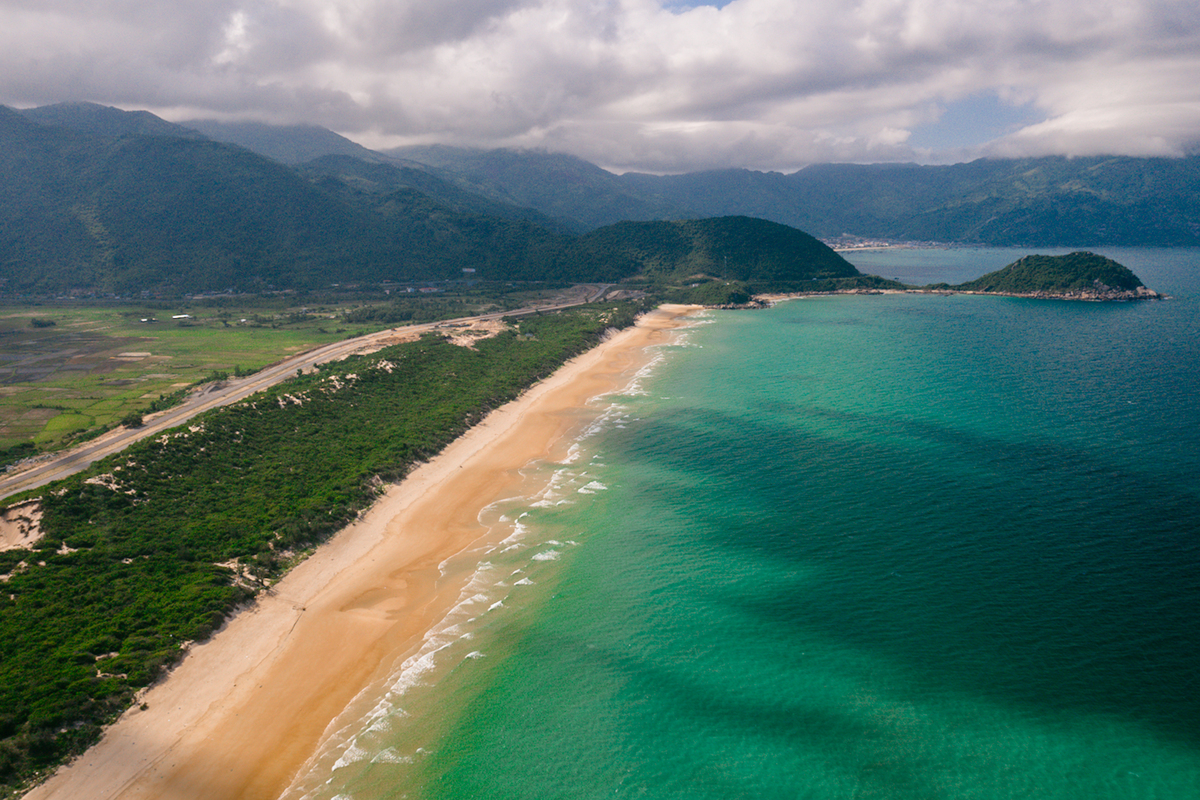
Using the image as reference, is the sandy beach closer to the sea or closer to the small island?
the sea

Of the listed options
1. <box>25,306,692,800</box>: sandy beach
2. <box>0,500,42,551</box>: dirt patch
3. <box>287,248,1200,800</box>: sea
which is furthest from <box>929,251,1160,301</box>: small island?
<box>0,500,42,551</box>: dirt patch

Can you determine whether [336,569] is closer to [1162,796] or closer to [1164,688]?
[1162,796]

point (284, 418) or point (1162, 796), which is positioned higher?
point (284, 418)

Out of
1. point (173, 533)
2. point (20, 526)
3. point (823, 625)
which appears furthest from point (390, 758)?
point (20, 526)

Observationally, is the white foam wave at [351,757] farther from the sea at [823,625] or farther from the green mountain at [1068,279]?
the green mountain at [1068,279]

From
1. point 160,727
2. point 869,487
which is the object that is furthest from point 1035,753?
point 160,727

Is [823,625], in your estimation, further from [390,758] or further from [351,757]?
[351,757]
